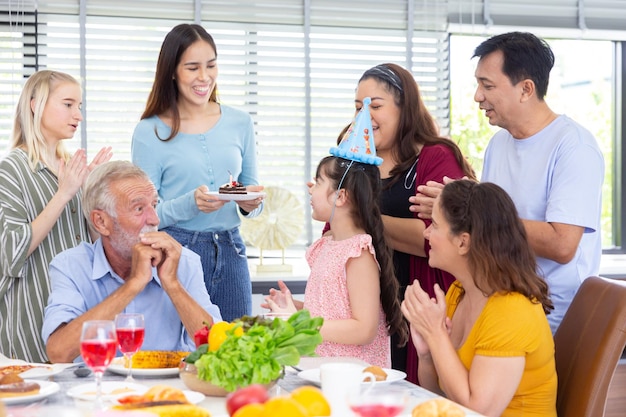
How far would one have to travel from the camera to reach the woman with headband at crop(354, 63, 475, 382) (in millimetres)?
2859

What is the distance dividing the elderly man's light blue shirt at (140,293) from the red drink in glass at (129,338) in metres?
0.60

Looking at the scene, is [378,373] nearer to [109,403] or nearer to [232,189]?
[109,403]

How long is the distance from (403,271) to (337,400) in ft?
4.35

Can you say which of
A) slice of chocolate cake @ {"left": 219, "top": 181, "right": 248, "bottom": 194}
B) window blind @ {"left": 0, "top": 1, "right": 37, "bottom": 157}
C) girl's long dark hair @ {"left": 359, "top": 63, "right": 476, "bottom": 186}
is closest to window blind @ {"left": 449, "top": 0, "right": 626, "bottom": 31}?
girl's long dark hair @ {"left": 359, "top": 63, "right": 476, "bottom": 186}

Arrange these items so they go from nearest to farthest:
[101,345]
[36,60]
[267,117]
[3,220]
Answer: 1. [101,345]
2. [3,220]
3. [36,60]
4. [267,117]

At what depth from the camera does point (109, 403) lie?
5.74ft

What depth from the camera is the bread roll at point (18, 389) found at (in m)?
1.78

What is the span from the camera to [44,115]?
117 inches

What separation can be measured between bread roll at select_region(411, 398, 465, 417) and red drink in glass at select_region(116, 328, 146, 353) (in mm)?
639

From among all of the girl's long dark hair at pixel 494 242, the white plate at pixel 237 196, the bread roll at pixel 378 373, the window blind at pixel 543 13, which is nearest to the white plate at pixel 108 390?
the bread roll at pixel 378 373

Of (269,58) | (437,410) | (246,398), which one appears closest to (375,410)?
(246,398)

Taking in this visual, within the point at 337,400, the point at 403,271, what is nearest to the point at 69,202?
the point at 403,271

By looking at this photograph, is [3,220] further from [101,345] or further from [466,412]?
[466,412]

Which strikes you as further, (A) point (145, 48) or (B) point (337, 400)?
(A) point (145, 48)
